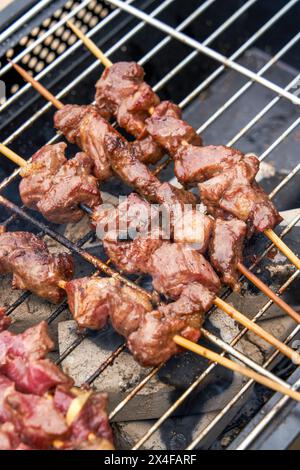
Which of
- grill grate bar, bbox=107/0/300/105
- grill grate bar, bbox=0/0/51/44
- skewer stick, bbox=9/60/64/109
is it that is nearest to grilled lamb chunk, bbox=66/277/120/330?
skewer stick, bbox=9/60/64/109

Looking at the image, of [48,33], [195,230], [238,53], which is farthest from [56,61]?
[195,230]

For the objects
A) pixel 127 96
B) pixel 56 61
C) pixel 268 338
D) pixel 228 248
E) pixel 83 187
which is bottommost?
pixel 268 338

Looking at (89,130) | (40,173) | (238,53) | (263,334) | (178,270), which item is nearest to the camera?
(263,334)

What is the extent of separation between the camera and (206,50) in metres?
4.53

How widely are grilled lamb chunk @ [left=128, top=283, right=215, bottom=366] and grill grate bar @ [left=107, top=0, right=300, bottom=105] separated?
1.67 meters

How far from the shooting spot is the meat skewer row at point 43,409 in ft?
9.75

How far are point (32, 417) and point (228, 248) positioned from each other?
4.73 ft

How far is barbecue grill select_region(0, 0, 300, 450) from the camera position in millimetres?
3709

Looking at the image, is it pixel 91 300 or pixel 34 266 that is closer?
pixel 91 300

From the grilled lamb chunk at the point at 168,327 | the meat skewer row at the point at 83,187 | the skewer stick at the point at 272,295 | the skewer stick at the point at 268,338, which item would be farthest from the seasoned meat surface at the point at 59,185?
the skewer stick at the point at 268,338

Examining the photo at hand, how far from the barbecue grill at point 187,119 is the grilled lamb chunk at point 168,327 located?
11 cm

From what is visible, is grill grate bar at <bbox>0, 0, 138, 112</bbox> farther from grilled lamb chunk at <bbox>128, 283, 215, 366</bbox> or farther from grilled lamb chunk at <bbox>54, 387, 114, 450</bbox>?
grilled lamb chunk at <bbox>54, 387, 114, 450</bbox>

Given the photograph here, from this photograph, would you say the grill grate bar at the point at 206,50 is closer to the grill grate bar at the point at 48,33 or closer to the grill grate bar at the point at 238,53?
the grill grate bar at the point at 238,53

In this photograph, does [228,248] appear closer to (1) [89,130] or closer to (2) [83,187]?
(2) [83,187]
